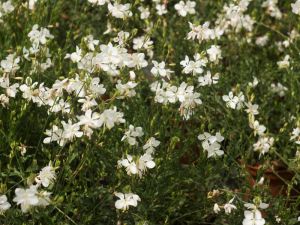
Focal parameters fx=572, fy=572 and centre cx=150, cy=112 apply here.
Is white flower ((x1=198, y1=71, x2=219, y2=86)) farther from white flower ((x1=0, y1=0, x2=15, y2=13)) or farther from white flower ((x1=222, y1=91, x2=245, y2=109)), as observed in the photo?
white flower ((x1=0, y1=0, x2=15, y2=13))

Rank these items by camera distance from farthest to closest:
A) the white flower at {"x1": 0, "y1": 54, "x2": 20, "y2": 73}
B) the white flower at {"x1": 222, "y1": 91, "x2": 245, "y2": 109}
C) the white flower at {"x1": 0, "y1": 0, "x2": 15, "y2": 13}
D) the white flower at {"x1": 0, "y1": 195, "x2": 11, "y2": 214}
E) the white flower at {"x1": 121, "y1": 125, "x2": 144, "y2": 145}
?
1. the white flower at {"x1": 0, "y1": 0, "x2": 15, "y2": 13}
2. the white flower at {"x1": 222, "y1": 91, "x2": 245, "y2": 109}
3. the white flower at {"x1": 0, "y1": 54, "x2": 20, "y2": 73}
4. the white flower at {"x1": 121, "y1": 125, "x2": 144, "y2": 145}
5. the white flower at {"x1": 0, "y1": 195, "x2": 11, "y2": 214}

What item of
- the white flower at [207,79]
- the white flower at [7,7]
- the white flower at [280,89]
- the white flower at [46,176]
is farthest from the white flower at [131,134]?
the white flower at [280,89]

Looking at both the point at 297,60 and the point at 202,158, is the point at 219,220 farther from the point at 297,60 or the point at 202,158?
the point at 297,60

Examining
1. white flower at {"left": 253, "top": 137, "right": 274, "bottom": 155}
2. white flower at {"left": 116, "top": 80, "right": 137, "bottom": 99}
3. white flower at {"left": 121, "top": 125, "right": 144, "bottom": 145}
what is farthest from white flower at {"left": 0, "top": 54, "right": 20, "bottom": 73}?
white flower at {"left": 253, "top": 137, "right": 274, "bottom": 155}

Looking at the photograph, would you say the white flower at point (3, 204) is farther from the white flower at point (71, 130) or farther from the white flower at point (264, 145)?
the white flower at point (264, 145)

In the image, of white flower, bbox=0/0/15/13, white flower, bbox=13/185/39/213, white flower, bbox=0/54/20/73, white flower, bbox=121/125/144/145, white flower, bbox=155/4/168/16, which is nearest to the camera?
white flower, bbox=13/185/39/213

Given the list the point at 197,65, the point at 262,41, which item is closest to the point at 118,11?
the point at 197,65

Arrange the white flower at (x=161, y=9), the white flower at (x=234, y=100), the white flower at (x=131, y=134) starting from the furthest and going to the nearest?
the white flower at (x=161, y=9) → the white flower at (x=234, y=100) → the white flower at (x=131, y=134)

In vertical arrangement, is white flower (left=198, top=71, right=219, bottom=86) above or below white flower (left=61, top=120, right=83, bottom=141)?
above

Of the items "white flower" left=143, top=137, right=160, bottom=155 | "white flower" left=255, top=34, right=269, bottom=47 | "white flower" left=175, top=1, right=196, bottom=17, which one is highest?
"white flower" left=255, top=34, right=269, bottom=47
